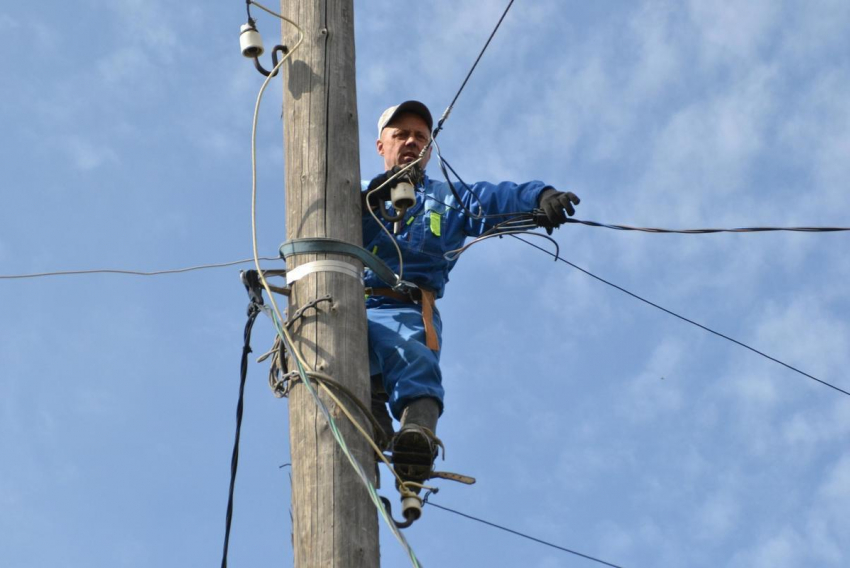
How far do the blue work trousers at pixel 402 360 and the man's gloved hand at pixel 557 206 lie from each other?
725mm

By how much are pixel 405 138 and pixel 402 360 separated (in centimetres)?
152

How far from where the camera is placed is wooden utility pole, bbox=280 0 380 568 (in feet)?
13.5

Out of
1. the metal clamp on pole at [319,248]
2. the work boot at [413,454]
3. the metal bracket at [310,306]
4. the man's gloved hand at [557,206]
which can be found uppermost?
the man's gloved hand at [557,206]

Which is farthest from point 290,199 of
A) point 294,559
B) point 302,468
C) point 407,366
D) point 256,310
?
point 294,559

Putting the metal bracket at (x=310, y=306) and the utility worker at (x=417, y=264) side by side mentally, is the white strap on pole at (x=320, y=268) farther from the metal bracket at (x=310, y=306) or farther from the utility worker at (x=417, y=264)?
the utility worker at (x=417, y=264)

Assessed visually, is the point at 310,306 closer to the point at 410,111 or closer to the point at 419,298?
the point at 419,298

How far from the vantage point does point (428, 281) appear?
5.86 metres

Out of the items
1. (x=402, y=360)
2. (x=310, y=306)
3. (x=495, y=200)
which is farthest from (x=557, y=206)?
(x=310, y=306)

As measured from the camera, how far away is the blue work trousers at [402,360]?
5156mm

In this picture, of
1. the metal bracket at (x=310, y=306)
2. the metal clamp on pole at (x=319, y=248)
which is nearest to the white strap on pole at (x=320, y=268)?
the metal clamp on pole at (x=319, y=248)

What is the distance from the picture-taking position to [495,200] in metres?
5.97

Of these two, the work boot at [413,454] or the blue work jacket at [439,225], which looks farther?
the blue work jacket at [439,225]

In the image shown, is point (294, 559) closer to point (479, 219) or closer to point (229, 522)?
point (229, 522)

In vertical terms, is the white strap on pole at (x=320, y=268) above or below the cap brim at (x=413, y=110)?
below
